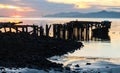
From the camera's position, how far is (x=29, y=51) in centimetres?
3059

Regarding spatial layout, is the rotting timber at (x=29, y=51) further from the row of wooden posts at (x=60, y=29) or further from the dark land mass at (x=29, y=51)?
the row of wooden posts at (x=60, y=29)

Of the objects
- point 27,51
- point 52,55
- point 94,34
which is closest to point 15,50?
point 27,51

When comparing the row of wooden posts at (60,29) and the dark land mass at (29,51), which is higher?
the dark land mass at (29,51)

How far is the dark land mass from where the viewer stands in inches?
902

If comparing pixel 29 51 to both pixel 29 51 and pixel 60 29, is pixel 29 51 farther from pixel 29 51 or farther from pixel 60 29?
pixel 60 29

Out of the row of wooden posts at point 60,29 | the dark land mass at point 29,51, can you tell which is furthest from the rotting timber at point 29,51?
the row of wooden posts at point 60,29

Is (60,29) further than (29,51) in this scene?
Yes

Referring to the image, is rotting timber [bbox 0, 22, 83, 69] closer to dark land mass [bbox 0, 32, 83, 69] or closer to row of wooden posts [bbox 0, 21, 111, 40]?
dark land mass [bbox 0, 32, 83, 69]

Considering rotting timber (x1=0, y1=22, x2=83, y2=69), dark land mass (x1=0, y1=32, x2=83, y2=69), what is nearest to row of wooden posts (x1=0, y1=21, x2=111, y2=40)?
rotting timber (x1=0, y1=22, x2=83, y2=69)

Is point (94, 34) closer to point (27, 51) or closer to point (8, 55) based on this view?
point (27, 51)

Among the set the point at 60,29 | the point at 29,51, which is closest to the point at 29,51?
the point at 29,51

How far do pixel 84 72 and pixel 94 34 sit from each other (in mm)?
43786

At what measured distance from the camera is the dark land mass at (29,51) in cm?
2290

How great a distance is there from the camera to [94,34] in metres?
64.9
